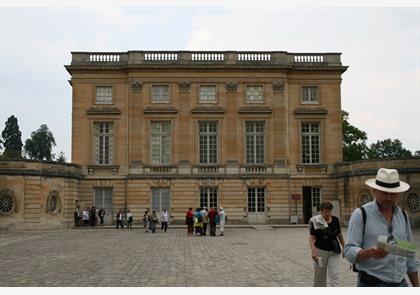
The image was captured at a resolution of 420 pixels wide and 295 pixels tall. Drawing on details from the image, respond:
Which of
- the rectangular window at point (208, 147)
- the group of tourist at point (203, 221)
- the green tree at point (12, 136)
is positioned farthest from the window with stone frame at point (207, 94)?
the green tree at point (12, 136)

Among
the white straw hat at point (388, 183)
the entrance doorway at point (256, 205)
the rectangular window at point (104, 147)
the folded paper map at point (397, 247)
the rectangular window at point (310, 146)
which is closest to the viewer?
the folded paper map at point (397, 247)

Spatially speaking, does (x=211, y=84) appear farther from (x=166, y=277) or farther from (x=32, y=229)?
(x=166, y=277)

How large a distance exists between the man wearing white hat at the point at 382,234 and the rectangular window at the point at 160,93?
3520 centimetres

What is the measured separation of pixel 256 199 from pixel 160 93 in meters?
9.99

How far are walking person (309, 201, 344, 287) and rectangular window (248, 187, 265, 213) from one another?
30.0 m

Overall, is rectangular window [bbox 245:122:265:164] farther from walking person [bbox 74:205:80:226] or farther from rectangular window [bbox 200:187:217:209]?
walking person [bbox 74:205:80:226]

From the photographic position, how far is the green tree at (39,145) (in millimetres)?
103188

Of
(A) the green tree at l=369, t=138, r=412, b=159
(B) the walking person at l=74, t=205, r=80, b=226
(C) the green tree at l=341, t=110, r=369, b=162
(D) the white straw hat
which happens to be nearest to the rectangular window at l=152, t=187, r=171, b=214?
(B) the walking person at l=74, t=205, r=80, b=226

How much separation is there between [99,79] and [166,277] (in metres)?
29.6

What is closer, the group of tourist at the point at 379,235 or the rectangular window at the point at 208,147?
the group of tourist at the point at 379,235

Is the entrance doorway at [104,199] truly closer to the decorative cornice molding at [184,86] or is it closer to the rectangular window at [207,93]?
the decorative cornice molding at [184,86]

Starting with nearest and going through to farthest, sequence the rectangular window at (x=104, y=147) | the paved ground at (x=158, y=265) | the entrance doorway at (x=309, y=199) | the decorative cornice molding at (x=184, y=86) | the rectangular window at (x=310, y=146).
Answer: the paved ground at (x=158, y=265) < the rectangular window at (x=104, y=147) < the entrance doorway at (x=309, y=199) < the decorative cornice molding at (x=184, y=86) < the rectangular window at (x=310, y=146)

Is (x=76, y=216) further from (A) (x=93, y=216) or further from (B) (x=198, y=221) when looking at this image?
(B) (x=198, y=221)

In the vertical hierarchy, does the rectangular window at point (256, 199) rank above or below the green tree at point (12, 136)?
below
